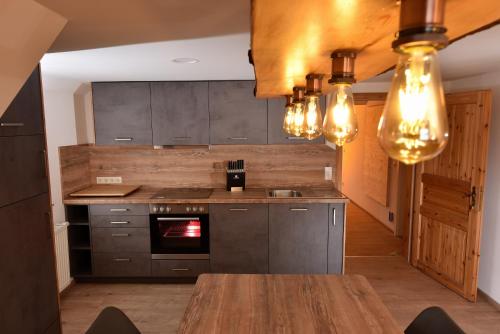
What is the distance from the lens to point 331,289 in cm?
187

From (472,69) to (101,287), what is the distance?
441 centimetres

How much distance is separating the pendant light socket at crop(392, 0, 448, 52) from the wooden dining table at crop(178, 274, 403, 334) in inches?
52.0

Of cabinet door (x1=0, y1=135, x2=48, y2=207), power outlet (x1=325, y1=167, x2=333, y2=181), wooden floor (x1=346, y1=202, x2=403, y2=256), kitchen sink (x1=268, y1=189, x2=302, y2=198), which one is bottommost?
wooden floor (x1=346, y1=202, x2=403, y2=256)

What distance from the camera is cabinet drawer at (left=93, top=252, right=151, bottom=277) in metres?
3.74

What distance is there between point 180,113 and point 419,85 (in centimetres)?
355

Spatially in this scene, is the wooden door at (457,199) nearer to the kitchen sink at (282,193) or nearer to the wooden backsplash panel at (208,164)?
the wooden backsplash panel at (208,164)

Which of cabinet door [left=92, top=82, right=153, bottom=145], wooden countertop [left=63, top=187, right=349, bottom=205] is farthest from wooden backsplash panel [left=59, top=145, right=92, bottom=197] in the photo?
cabinet door [left=92, top=82, right=153, bottom=145]

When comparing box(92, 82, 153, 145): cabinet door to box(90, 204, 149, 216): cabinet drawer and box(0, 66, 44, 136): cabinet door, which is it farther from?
box(0, 66, 44, 136): cabinet door

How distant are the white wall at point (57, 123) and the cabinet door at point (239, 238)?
1651 mm

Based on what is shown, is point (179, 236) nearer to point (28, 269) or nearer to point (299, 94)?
point (28, 269)

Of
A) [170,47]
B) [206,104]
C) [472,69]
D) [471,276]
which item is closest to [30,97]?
[170,47]

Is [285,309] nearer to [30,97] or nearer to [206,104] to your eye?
[30,97]

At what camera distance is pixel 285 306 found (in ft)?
5.54

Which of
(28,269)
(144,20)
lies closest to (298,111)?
(144,20)
